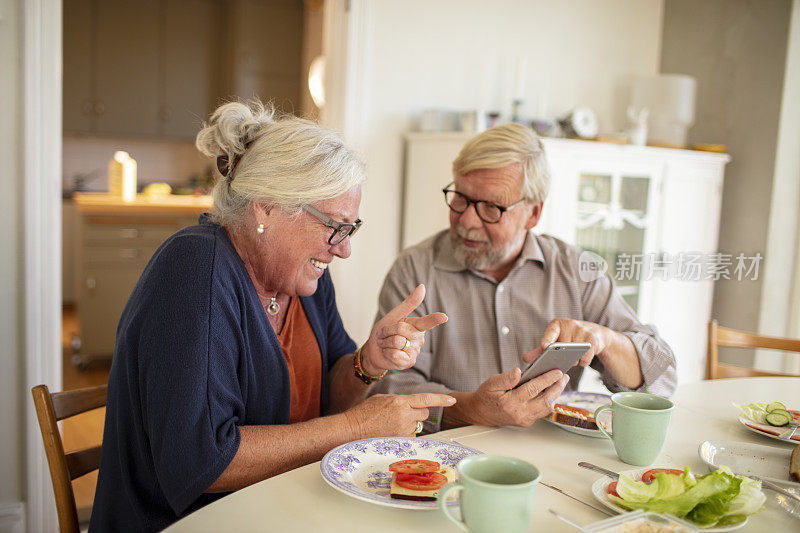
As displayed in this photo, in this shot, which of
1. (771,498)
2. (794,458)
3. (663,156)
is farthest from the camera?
(663,156)

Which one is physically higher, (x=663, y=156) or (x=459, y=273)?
(x=663, y=156)

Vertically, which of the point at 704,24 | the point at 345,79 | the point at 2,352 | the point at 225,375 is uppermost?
the point at 704,24

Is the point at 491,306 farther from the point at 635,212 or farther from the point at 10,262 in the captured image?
the point at 635,212

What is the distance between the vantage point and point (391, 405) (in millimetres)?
1209

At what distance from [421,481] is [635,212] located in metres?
2.52

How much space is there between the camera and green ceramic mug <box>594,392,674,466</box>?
1053 mm

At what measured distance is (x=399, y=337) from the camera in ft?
4.42

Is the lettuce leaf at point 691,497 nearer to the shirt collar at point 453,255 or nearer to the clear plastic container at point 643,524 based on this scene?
the clear plastic container at point 643,524

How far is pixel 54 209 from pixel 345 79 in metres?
1.24

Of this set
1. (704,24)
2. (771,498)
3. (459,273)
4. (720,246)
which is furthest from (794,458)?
(704,24)

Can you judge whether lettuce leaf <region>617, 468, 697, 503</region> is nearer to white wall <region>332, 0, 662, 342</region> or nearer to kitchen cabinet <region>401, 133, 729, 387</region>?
kitchen cabinet <region>401, 133, 729, 387</region>

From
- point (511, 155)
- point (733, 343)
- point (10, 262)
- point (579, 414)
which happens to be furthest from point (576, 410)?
point (10, 262)

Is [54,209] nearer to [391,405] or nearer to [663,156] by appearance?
[391,405]

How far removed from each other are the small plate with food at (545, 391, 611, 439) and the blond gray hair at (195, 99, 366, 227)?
1.94 ft
